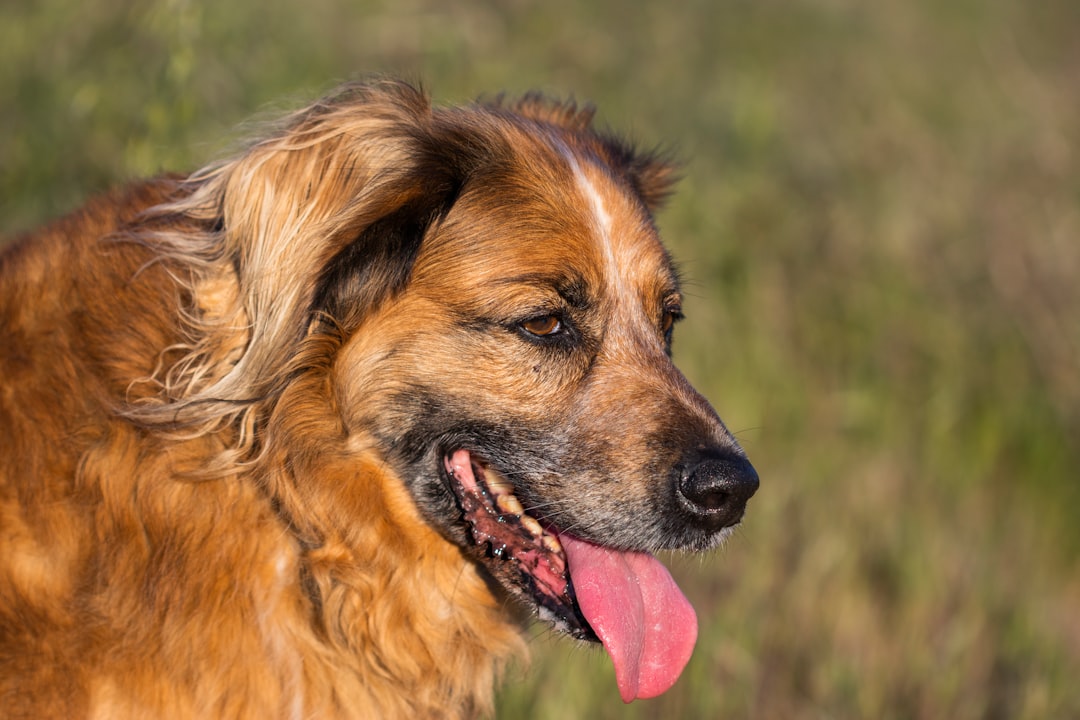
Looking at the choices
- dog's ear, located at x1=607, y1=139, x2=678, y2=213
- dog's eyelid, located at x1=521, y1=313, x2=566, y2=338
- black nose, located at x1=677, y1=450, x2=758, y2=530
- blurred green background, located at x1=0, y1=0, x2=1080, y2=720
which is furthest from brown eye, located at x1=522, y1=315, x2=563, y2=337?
blurred green background, located at x1=0, y1=0, x2=1080, y2=720

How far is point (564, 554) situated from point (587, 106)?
5.36 ft

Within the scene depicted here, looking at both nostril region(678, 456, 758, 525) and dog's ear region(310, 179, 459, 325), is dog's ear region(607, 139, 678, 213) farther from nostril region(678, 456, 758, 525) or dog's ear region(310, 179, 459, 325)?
nostril region(678, 456, 758, 525)

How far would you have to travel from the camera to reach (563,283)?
2859 millimetres

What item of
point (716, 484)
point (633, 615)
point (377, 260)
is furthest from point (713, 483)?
point (377, 260)

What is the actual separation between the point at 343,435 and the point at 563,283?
664 millimetres

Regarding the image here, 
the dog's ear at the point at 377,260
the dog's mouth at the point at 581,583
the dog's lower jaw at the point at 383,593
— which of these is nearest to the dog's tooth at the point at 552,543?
the dog's mouth at the point at 581,583

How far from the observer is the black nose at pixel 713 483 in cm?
276

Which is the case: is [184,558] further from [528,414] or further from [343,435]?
[528,414]

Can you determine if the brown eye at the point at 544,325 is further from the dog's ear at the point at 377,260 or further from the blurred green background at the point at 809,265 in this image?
the blurred green background at the point at 809,265

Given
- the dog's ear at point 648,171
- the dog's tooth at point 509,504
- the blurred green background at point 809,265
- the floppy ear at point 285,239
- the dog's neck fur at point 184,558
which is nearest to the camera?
the dog's neck fur at point 184,558

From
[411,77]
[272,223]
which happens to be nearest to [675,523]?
[272,223]

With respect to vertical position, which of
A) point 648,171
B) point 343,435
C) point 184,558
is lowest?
point 184,558

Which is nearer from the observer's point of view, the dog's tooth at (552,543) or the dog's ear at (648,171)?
the dog's tooth at (552,543)

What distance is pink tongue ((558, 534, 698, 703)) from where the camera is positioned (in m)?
2.85
